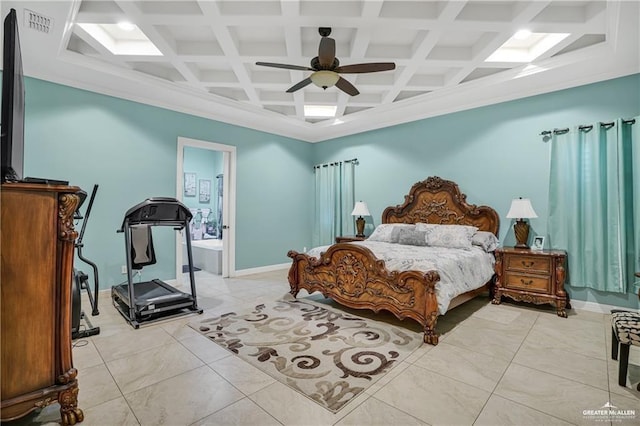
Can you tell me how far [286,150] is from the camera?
6551mm

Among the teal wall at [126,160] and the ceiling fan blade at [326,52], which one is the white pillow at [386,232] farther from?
the ceiling fan blade at [326,52]

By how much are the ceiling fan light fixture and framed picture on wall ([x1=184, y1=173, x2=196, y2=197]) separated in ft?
18.5

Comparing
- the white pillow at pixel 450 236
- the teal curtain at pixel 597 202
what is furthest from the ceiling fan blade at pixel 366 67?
the teal curtain at pixel 597 202

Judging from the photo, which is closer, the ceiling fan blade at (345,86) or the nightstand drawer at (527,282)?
the ceiling fan blade at (345,86)

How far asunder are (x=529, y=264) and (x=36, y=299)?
15.1 feet

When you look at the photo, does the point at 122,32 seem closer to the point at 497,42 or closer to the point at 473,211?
the point at 497,42

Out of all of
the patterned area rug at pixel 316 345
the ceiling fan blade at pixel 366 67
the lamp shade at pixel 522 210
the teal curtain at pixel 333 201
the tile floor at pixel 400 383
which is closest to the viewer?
the tile floor at pixel 400 383

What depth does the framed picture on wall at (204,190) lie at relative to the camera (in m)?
8.03

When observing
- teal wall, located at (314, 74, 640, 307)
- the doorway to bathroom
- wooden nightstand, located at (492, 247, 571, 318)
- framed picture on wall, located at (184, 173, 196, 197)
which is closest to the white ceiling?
teal wall, located at (314, 74, 640, 307)

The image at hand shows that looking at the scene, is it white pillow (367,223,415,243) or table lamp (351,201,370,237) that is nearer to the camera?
white pillow (367,223,415,243)

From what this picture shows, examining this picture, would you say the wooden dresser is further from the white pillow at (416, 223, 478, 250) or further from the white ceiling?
the white pillow at (416, 223, 478, 250)

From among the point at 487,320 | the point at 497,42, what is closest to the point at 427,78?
the point at 497,42

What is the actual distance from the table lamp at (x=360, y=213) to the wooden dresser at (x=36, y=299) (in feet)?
14.9

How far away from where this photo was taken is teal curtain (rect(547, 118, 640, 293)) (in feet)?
11.3
